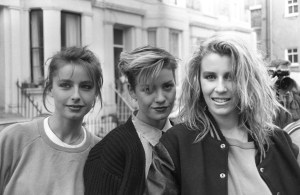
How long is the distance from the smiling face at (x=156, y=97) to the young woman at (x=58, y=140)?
333mm

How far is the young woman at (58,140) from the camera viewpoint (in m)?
2.29

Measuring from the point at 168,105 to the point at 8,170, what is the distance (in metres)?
0.97

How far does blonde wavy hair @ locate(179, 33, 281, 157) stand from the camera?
6.72ft

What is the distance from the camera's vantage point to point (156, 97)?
2.35m

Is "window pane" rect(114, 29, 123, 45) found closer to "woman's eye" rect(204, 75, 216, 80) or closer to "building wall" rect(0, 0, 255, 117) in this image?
"building wall" rect(0, 0, 255, 117)

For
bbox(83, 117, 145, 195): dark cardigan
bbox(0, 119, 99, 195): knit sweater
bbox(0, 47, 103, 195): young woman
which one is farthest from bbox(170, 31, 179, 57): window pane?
bbox(83, 117, 145, 195): dark cardigan

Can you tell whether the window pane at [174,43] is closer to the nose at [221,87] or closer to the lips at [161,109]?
the lips at [161,109]

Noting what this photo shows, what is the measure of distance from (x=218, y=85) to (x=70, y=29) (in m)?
9.99

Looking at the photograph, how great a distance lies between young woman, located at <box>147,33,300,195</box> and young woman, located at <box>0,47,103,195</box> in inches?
24.2

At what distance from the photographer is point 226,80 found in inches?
81.0

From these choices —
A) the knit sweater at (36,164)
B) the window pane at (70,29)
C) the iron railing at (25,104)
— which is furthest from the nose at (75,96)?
the window pane at (70,29)

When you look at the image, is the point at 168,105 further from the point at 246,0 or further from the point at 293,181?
the point at 246,0

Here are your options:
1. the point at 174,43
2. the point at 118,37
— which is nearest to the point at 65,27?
the point at 118,37

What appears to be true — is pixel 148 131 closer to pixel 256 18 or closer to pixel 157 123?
pixel 157 123
